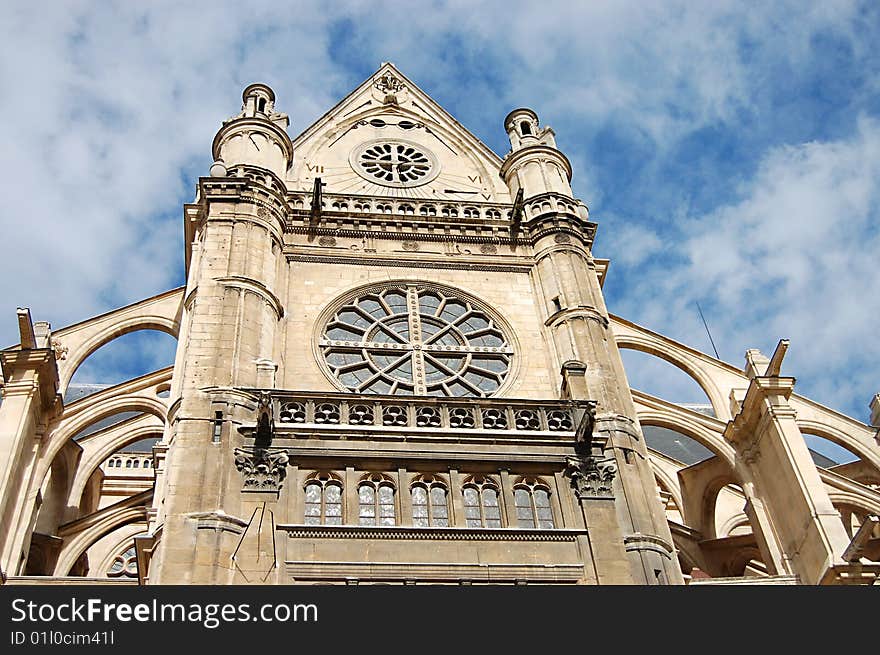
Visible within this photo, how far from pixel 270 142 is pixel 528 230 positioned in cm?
646

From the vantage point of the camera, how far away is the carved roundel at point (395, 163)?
81.9ft

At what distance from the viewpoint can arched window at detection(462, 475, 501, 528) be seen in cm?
1468

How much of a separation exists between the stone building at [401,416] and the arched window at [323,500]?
0.03m

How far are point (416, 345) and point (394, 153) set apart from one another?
8.80m

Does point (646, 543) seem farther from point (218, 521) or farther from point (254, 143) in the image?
point (254, 143)

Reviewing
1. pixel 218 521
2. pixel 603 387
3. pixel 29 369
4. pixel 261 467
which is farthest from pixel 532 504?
pixel 29 369

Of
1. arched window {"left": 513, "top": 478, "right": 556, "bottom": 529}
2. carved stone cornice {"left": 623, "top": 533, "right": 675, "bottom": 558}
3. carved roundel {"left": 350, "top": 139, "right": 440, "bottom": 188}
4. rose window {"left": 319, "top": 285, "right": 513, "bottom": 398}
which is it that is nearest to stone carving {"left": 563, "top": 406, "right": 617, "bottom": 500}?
arched window {"left": 513, "top": 478, "right": 556, "bottom": 529}

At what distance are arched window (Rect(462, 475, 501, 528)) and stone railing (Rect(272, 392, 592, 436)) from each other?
1040 millimetres

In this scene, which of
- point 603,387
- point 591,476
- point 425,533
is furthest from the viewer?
point 603,387

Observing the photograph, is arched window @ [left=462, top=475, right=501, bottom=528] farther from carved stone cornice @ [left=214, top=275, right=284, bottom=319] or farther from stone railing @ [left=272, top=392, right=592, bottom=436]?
carved stone cornice @ [left=214, top=275, right=284, bottom=319]

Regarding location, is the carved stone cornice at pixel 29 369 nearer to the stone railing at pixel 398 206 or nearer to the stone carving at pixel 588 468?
the stone railing at pixel 398 206

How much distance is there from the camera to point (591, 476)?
15.4m

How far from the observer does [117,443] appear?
2183cm
